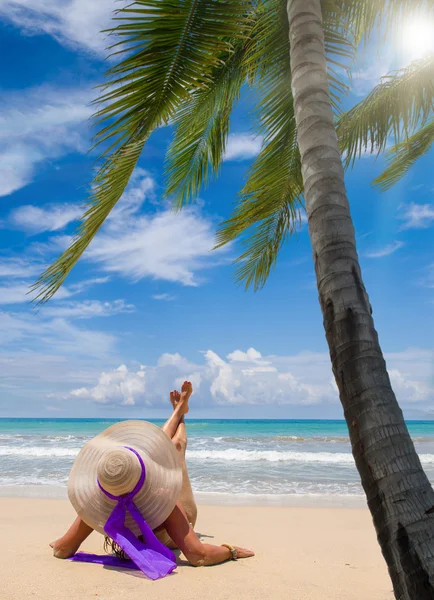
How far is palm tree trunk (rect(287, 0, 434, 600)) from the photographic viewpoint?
1597 mm

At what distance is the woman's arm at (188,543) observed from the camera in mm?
3570

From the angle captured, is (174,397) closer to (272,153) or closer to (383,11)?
(272,153)

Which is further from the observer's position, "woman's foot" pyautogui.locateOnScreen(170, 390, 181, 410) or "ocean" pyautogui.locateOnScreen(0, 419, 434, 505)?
"ocean" pyautogui.locateOnScreen(0, 419, 434, 505)

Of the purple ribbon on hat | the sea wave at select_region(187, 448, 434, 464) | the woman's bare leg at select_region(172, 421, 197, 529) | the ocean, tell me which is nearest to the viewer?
the purple ribbon on hat

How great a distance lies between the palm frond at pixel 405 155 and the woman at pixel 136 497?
5496 millimetres

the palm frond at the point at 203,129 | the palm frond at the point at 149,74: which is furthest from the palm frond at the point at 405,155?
the palm frond at the point at 149,74

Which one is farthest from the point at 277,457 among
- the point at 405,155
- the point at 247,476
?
the point at 405,155

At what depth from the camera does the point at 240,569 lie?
11.9ft

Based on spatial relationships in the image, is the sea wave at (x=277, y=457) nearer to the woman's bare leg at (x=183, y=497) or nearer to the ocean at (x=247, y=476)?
the ocean at (x=247, y=476)

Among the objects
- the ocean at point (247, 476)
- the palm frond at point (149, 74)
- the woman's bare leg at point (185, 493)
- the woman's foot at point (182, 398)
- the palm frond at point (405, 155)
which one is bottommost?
the ocean at point (247, 476)

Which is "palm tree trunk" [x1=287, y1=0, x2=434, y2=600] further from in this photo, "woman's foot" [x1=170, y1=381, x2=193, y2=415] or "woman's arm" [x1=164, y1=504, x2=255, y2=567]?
"woman's foot" [x1=170, y1=381, x2=193, y2=415]

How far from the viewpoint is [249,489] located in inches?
350

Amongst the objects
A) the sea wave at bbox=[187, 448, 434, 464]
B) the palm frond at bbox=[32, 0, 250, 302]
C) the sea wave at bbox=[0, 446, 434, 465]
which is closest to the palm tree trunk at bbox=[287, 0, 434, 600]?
the palm frond at bbox=[32, 0, 250, 302]

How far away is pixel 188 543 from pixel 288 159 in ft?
12.3
